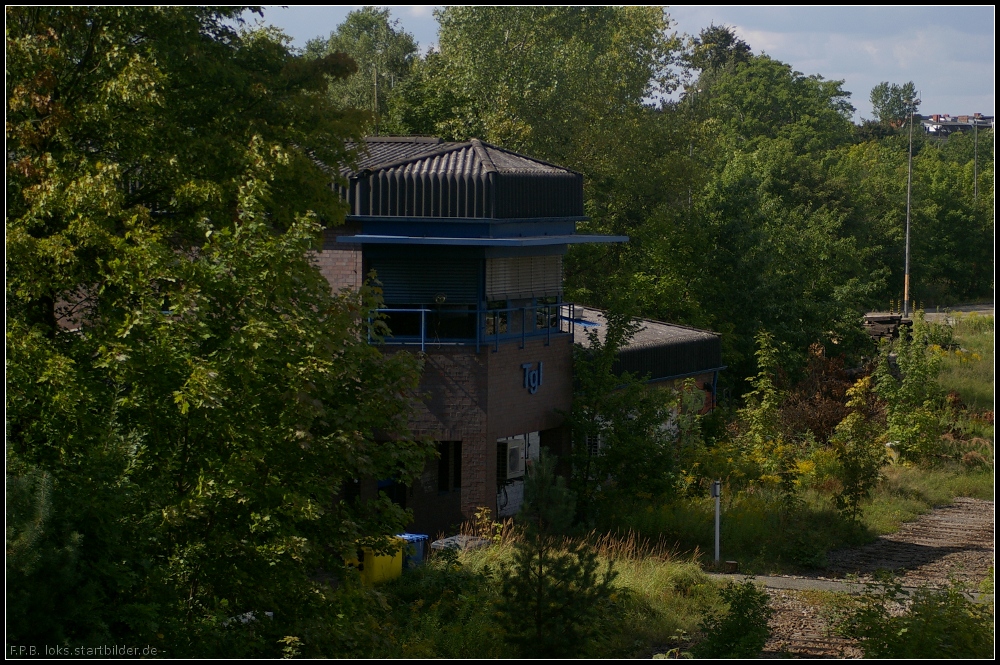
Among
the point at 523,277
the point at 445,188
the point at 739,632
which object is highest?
the point at 445,188

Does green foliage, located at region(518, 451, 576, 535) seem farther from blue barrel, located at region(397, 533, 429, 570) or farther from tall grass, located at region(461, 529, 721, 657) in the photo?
blue barrel, located at region(397, 533, 429, 570)

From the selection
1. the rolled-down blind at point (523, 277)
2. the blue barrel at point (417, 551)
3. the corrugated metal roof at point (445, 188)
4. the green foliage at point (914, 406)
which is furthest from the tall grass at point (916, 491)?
the corrugated metal roof at point (445, 188)

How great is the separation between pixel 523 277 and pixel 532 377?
72.8 inches

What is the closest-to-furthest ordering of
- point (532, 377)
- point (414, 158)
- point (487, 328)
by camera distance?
point (487, 328) → point (414, 158) → point (532, 377)

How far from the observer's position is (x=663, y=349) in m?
26.2

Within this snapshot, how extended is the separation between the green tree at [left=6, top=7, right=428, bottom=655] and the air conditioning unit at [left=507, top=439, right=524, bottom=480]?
9258 mm

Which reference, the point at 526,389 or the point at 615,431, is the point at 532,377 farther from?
the point at 615,431

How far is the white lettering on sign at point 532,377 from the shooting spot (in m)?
21.3

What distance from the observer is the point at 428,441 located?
509 inches

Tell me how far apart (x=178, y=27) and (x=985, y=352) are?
33275 millimetres

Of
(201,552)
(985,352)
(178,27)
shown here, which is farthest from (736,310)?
(201,552)

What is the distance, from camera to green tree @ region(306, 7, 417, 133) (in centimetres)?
5581

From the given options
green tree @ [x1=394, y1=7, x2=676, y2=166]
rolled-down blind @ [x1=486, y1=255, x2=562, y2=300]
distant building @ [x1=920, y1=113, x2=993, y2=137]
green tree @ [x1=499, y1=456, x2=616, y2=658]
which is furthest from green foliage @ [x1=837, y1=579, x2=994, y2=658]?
distant building @ [x1=920, y1=113, x2=993, y2=137]

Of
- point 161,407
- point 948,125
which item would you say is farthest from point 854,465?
point 948,125
